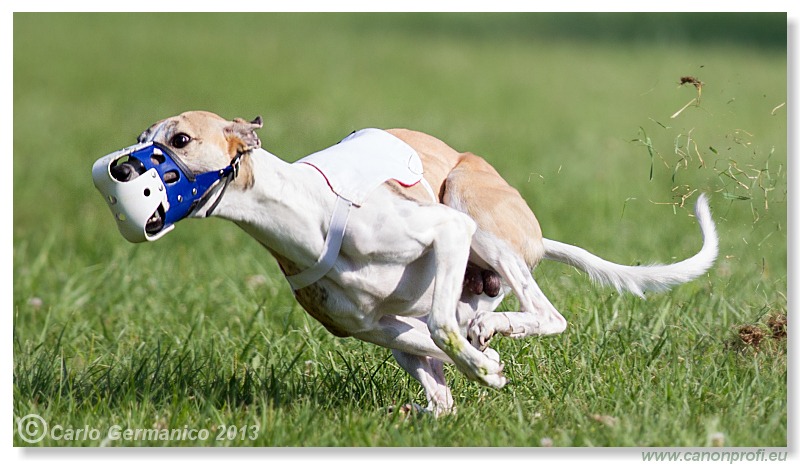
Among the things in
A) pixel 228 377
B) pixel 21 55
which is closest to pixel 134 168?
pixel 228 377

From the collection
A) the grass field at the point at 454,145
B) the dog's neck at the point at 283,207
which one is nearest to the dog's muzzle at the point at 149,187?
the dog's neck at the point at 283,207

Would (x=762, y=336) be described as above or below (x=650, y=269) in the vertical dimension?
below

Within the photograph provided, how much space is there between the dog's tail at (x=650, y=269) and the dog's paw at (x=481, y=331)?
0.75 m

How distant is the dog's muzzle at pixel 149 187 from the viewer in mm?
3426

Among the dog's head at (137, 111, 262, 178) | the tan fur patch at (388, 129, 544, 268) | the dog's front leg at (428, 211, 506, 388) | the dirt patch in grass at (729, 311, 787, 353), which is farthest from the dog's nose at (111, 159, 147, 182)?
the dirt patch in grass at (729, 311, 787, 353)

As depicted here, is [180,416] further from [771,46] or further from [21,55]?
[21,55]

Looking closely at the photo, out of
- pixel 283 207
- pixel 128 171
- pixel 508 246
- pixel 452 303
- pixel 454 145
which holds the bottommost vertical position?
pixel 452 303

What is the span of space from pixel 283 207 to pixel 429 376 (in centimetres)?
115

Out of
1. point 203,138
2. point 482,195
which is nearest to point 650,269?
point 482,195

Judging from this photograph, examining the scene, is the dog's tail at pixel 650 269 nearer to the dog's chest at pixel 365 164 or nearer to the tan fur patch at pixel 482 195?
the tan fur patch at pixel 482 195

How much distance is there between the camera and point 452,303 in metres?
3.80

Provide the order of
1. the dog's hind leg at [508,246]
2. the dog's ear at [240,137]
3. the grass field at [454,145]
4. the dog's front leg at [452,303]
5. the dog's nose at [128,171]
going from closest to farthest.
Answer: the dog's nose at [128,171], the dog's ear at [240,137], the dog's front leg at [452,303], the dog's hind leg at [508,246], the grass field at [454,145]

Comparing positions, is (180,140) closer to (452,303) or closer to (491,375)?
(452,303)

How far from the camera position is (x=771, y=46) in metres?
12.1
